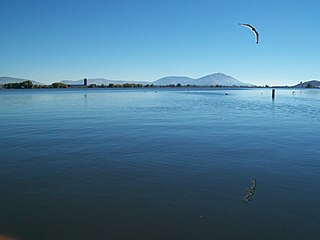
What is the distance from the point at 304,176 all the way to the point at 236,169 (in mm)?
2466

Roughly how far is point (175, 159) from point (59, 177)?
5.06 m

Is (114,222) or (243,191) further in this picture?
(243,191)

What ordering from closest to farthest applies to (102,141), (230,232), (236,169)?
(230,232)
(236,169)
(102,141)

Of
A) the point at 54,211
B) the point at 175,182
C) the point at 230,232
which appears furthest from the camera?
the point at 175,182

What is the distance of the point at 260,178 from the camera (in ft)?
32.7

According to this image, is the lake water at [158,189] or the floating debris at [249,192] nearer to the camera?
the lake water at [158,189]

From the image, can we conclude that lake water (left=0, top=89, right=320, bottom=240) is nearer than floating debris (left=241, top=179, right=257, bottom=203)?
Yes

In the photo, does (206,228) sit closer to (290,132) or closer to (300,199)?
(300,199)

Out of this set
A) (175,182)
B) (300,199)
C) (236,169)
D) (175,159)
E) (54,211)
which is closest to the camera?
(54,211)

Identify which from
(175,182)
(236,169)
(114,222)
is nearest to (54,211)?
(114,222)

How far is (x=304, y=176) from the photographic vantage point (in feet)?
33.4

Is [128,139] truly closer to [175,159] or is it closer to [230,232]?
[175,159]

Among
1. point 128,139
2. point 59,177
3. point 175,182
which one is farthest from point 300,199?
point 128,139

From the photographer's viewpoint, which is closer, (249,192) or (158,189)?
(249,192)
